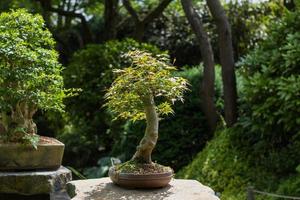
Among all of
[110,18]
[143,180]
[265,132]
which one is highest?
[110,18]

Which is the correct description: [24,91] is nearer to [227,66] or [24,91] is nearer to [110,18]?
[227,66]

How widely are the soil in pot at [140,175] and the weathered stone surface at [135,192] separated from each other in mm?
49

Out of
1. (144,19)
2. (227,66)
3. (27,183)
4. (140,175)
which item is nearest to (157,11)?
(144,19)

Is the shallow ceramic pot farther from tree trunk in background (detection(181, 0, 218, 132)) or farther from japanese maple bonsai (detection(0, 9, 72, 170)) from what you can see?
tree trunk in background (detection(181, 0, 218, 132))

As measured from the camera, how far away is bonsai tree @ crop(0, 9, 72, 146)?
4.17 m

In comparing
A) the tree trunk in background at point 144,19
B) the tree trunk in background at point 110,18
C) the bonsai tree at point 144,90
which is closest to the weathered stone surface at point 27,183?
the bonsai tree at point 144,90

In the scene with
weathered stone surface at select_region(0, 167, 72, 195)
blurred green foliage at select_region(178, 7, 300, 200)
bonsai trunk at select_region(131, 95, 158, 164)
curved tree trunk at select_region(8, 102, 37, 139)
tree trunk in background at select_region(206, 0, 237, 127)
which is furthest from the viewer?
tree trunk in background at select_region(206, 0, 237, 127)

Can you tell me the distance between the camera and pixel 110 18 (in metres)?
10.7

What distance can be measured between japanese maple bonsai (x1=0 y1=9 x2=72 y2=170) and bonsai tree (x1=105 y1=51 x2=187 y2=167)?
0.80 m

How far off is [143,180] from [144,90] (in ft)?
2.04

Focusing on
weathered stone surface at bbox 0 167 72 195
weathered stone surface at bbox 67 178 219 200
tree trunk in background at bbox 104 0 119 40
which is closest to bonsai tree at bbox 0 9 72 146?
weathered stone surface at bbox 0 167 72 195

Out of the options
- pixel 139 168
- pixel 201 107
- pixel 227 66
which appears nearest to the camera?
pixel 139 168

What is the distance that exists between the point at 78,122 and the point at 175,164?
84.2 inches

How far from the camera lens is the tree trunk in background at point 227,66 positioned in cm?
635
